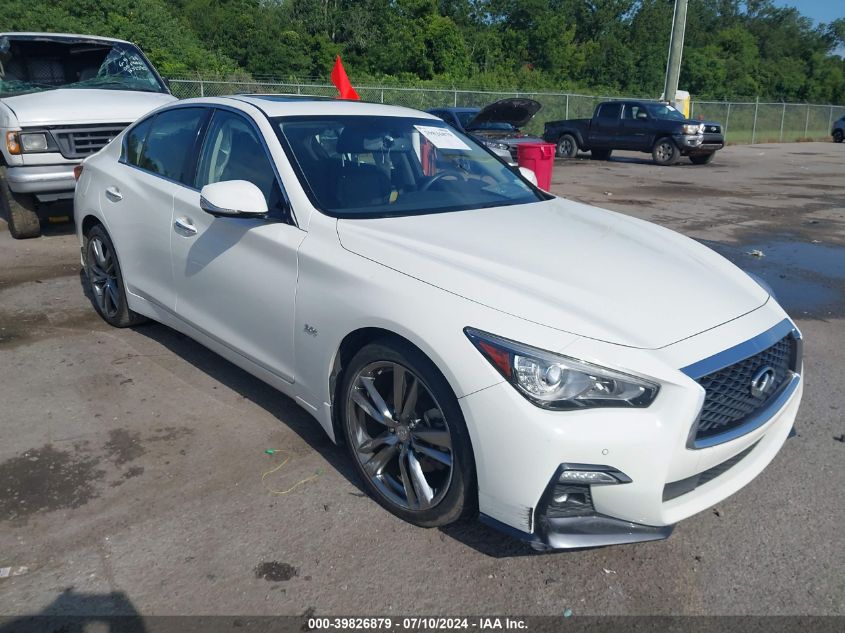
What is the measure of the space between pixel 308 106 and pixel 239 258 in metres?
1.01

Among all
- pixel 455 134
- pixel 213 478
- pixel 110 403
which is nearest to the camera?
pixel 213 478

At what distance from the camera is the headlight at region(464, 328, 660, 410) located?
100 inches

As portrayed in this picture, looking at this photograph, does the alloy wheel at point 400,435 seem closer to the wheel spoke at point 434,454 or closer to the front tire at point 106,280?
the wheel spoke at point 434,454

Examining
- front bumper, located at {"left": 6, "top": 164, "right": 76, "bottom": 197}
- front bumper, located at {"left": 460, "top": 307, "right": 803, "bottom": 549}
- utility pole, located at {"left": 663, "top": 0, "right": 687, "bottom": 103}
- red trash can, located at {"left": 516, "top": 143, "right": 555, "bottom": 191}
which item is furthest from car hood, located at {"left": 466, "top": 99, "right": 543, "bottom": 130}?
utility pole, located at {"left": 663, "top": 0, "right": 687, "bottom": 103}

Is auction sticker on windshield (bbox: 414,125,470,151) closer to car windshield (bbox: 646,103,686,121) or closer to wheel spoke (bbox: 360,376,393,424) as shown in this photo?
wheel spoke (bbox: 360,376,393,424)

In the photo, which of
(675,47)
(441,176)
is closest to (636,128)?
(675,47)

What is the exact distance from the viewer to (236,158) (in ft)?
13.3

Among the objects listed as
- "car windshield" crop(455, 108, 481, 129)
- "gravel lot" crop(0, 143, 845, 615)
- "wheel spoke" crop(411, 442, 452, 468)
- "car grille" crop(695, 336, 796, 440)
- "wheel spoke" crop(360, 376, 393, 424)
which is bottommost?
"gravel lot" crop(0, 143, 845, 615)

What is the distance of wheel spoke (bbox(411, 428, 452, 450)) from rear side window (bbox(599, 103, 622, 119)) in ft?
69.6

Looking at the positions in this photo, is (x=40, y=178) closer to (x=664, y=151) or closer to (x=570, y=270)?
(x=570, y=270)

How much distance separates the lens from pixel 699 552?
9.87 ft

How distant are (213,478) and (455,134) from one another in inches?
98.7

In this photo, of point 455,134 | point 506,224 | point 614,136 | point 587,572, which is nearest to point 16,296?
point 455,134

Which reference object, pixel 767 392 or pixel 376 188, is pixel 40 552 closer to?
pixel 376 188
